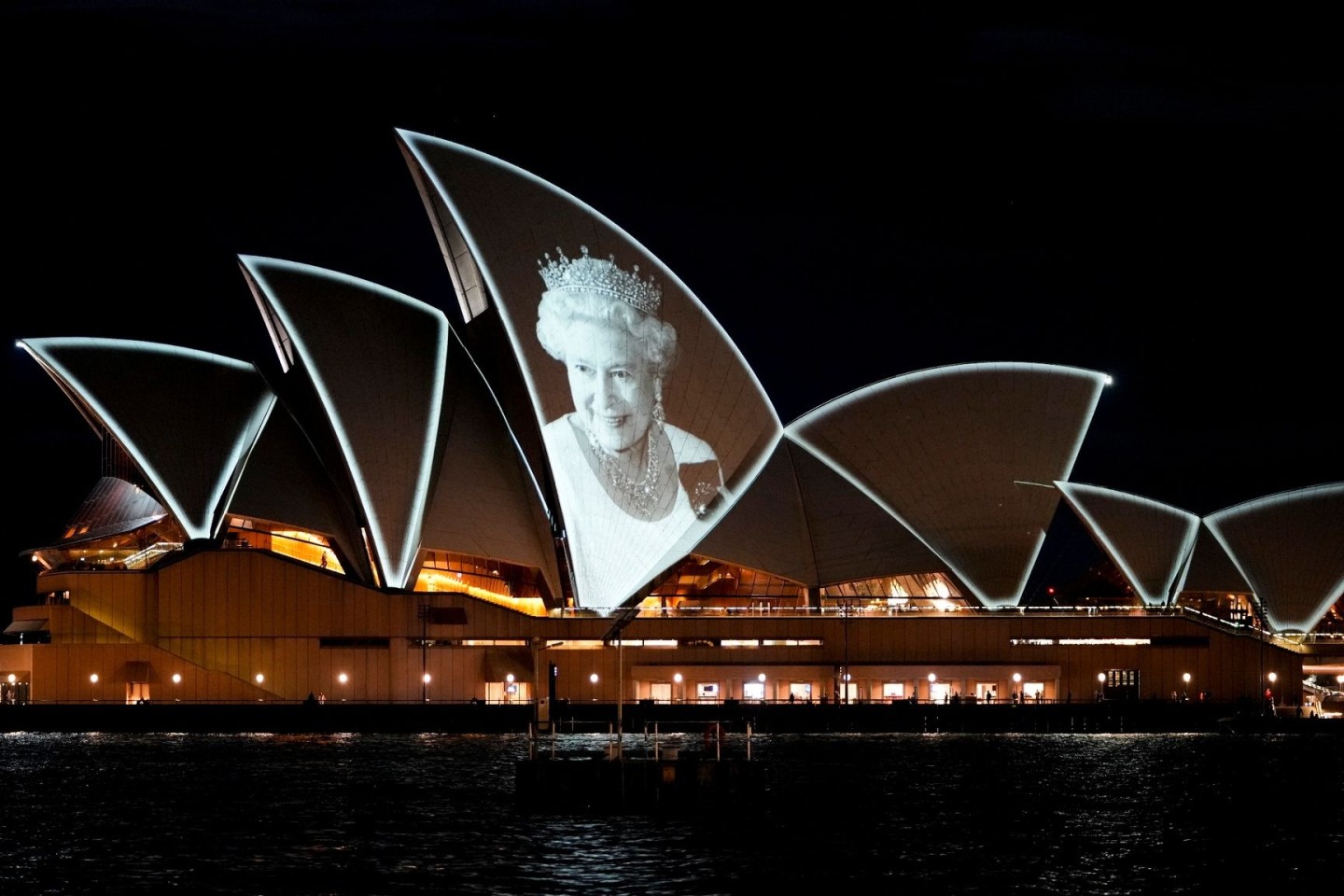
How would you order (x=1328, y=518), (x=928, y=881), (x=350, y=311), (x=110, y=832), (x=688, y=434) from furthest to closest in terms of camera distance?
1. (x=1328, y=518)
2. (x=688, y=434)
3. (x=350, y=311)
4. (x=110, y=832)
5. (x=928, y=881)

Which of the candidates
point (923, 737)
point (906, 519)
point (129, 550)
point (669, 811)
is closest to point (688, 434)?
point (906, 519)

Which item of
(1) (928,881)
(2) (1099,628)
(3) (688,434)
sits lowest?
(1) (928,881)

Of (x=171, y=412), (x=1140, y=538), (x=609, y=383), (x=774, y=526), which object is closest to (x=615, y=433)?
(x=609, y=383)

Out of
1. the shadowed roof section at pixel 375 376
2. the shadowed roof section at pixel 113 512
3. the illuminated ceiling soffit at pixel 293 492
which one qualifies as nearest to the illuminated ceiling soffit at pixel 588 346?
Result: the shadowed roof section at pixel 375 376

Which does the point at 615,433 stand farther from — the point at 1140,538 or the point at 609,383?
the point at 1140,538

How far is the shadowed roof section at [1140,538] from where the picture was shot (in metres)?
67.6

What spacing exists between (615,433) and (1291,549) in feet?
81.9

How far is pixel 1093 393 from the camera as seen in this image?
66125mm

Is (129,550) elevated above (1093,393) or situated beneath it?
situated beneath

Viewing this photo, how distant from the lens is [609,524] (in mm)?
62969

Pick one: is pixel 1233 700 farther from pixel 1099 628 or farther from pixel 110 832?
pixel 110 832

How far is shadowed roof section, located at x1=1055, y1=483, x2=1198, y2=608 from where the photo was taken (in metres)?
67.6

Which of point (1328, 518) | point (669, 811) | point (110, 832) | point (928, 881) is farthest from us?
point (1328, 518)

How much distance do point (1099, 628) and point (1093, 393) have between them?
7.82 metres
